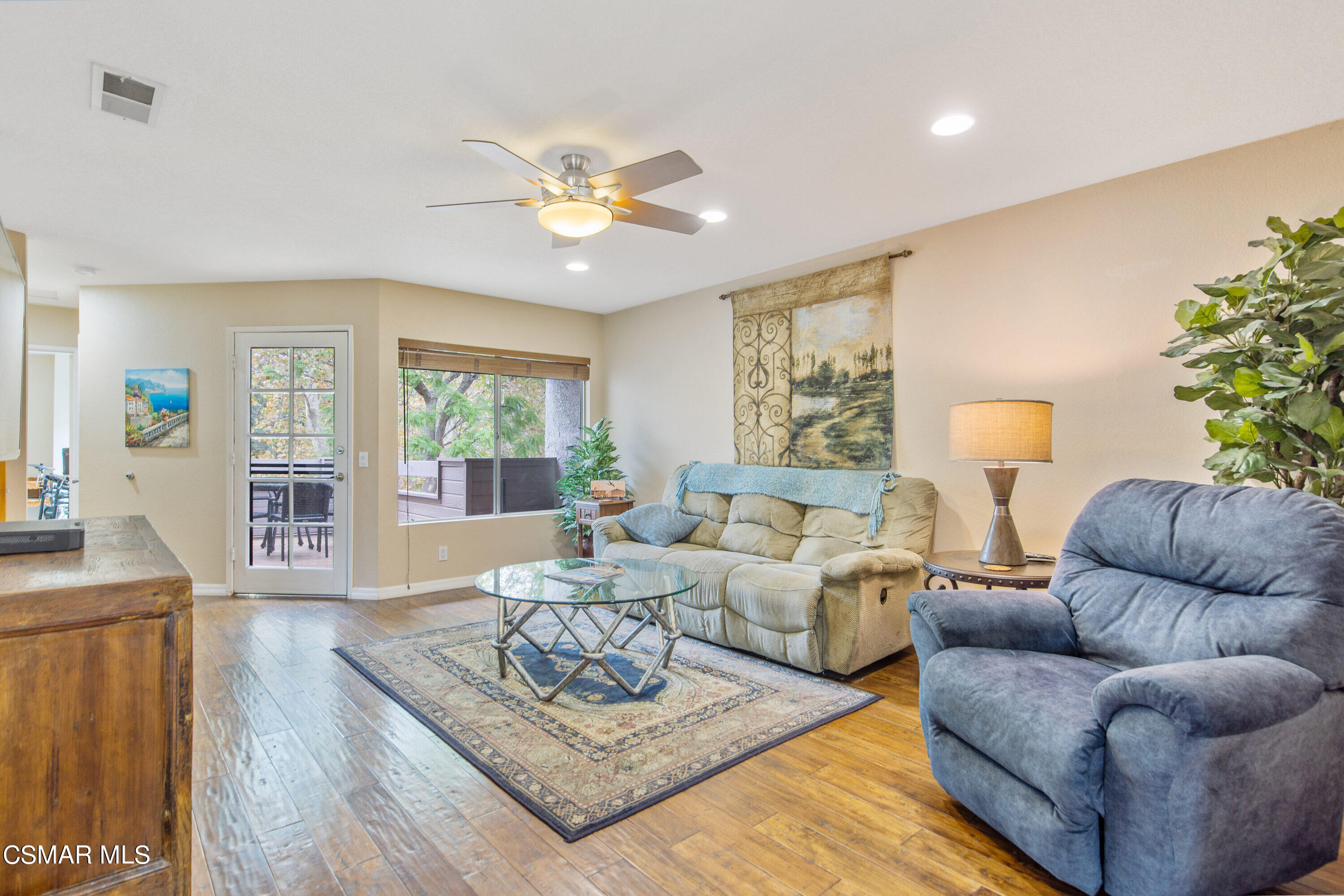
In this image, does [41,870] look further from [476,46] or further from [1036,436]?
[1036,436]

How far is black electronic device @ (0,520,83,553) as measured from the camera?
1.21 metres

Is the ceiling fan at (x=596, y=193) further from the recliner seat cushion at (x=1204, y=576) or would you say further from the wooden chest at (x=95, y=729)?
the recliner seat cushion at (x=1204, y=576)

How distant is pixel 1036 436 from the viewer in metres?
2.78

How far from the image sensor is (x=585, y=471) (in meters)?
5.60

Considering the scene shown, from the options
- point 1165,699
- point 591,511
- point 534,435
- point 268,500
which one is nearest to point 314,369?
point 268,500

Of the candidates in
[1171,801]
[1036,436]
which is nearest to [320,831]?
[1171,801]

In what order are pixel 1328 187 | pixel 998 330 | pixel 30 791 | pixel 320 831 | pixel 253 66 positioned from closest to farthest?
pixel 30 791, pixel 320 831, pixel 253 66, pixel 1328 187, pixel 998 330

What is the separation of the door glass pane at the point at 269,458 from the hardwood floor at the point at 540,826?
2.44 meters

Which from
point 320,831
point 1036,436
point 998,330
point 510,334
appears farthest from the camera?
point 510,334

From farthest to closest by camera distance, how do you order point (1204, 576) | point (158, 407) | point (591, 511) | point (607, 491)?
→ 1. point (607, 491)
2. point (591, 511)
3. point (158, 407)
4. point (1204, 576)

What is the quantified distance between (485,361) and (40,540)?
431cm

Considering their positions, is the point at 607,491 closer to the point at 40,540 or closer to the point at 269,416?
the point at 269,416

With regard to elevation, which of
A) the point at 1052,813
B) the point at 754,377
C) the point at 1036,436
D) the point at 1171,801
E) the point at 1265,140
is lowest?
the point at 1052,813

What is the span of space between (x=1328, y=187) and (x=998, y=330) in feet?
4.25
